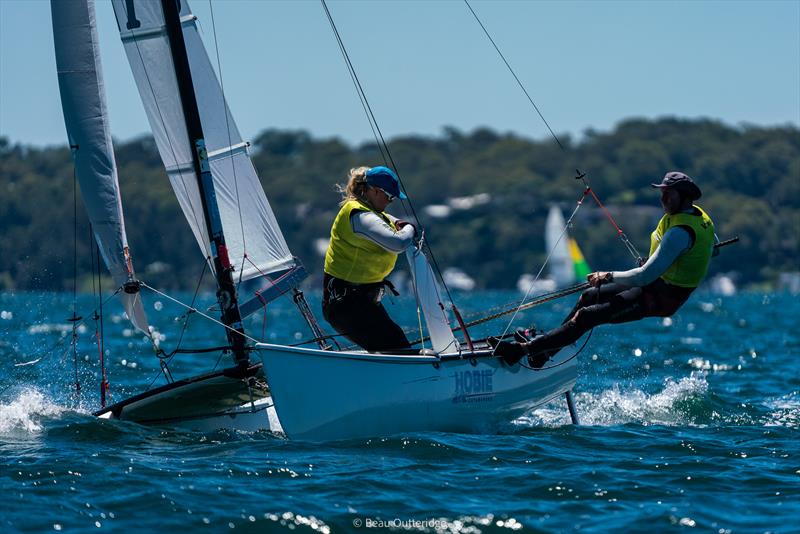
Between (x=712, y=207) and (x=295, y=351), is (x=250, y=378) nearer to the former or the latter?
(x=295, y=351)

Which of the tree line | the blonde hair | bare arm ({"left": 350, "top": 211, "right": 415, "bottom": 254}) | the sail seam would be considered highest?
the tree line

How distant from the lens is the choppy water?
17.6 ft

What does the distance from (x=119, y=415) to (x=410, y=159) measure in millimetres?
89064

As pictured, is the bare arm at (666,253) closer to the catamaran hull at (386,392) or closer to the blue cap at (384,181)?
the catamaran hull at (386,392)

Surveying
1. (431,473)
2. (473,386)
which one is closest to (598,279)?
(473,386)

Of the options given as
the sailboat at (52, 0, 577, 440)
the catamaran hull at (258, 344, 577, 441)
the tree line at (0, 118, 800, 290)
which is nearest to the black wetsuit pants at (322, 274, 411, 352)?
the sailboat at (52, 0, 577, 440)

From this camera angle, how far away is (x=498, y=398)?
7.35 metres

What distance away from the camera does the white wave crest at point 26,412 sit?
7577 mm

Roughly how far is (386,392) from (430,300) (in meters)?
0.57

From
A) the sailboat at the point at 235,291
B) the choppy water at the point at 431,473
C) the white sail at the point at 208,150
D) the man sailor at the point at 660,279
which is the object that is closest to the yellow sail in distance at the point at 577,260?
the choppy water at the point at 431,473

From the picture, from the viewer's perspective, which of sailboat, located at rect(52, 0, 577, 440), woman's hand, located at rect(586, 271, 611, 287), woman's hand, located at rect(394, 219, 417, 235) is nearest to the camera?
sailboat, located at rect(52, 0, 577, 440)

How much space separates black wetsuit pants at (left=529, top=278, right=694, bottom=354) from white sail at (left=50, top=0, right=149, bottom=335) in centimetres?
267

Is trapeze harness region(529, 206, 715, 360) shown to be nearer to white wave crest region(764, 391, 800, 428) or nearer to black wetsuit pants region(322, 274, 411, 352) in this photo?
black wetsuit pants region(322, 274, 411, 352)

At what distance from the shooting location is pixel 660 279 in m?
7.20
